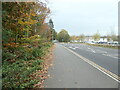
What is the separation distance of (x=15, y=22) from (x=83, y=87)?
456 cm

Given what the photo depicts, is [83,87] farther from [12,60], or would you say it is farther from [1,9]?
[12,60]

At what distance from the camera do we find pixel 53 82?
5.26 metres

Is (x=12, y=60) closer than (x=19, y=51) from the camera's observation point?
Yes

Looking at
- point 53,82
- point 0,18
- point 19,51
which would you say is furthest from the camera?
point 19,51

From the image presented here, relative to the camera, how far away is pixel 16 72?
5215mm

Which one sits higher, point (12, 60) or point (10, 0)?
point (10, 0)

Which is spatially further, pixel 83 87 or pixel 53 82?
pixel 53 82

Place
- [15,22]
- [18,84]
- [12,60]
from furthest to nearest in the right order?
1. [12,60]
2. [15,22]
3. [18,84]

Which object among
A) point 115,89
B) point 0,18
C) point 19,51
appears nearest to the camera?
point 115,89

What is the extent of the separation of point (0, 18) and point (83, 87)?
13.9 ft

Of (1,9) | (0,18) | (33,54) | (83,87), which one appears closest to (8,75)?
(0,18)

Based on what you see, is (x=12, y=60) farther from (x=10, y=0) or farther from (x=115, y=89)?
(x=115, y=89)

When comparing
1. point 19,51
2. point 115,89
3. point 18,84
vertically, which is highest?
point 19,51

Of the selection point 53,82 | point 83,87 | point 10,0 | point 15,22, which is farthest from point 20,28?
point 83,87
